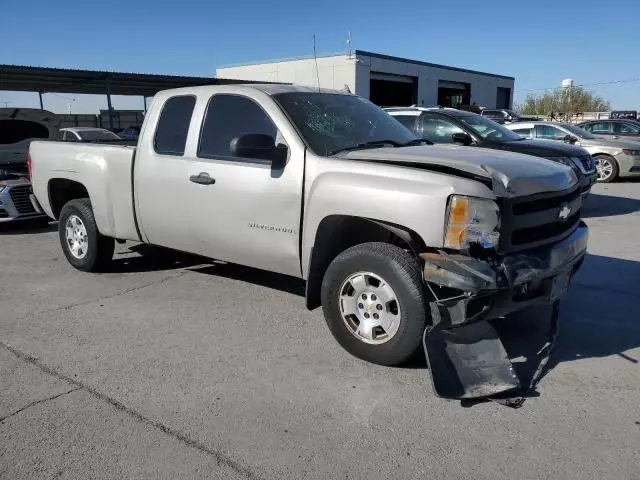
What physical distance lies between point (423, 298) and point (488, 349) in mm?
568

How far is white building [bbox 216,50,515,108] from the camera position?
121ft

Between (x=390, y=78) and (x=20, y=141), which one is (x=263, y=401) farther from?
(x=390, y=78)

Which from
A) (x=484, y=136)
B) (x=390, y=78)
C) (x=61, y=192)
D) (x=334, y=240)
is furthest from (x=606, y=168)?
(x=390, y=78)

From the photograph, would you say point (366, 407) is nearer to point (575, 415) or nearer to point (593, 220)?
point (575, 415)

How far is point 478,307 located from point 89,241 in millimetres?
4368

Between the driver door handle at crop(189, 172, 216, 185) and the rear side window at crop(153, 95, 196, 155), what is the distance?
36 centimetres

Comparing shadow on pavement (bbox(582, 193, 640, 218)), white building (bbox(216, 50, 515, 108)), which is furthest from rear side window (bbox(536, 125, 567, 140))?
white building (bbox(216, 50, 515, 108))

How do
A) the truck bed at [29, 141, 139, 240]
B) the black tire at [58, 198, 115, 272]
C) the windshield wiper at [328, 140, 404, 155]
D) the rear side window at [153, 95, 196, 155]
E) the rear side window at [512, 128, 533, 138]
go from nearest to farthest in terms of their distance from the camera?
the windshield wiper at [328, 140, 404, 155], the rear side window at [153, 95, 196, 155], the truck bed at [29, 141, 139, 240], the black tire at [58, 198, 115, 272], the rear side window at [512, 128, 533, 138]

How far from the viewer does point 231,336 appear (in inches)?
178

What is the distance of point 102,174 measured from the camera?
A: 5746mm

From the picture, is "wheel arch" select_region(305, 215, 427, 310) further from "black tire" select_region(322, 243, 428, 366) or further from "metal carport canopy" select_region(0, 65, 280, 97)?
"metal carport canopy" select_region(0, 65, 280, 97)

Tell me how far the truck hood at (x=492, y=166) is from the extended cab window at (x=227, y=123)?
0.87 metres

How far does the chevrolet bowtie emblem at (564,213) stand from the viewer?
4.01 meters

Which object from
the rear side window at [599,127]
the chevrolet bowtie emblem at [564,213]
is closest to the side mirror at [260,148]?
the chevrolet bowtie emblem at [564,213]
